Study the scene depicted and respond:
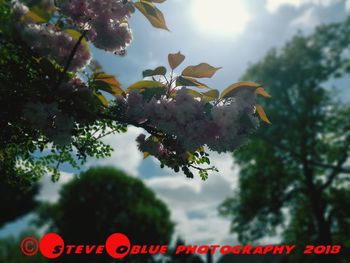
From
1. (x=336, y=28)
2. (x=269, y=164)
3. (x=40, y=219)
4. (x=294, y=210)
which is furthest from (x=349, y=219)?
(x=40, y=219)

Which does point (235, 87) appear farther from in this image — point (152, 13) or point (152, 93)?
point (152, 13)

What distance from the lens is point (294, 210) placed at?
24828mm

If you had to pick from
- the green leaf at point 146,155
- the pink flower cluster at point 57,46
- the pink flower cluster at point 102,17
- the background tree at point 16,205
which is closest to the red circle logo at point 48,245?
the green leaf at point 146,155

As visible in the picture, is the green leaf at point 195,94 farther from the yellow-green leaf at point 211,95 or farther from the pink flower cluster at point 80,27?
the pink flower cluster at point 80,27

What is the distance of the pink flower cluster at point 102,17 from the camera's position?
288 centimetres

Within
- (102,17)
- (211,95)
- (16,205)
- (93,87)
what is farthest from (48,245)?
(16,205)

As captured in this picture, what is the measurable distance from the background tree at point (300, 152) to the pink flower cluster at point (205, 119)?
20.1m

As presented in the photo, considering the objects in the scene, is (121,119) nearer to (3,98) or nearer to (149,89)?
(149,89)

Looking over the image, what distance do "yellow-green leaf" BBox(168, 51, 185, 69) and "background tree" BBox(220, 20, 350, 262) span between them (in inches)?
792

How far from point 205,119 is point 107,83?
0.91 metres

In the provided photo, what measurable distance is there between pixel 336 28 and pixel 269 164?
399 inches

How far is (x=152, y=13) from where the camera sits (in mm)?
3051

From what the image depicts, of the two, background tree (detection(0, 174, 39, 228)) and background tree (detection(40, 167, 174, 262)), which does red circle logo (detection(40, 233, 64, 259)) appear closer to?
background tree (detection(0, 174, 39, 228))

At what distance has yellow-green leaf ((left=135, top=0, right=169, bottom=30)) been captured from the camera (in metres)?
3.05
